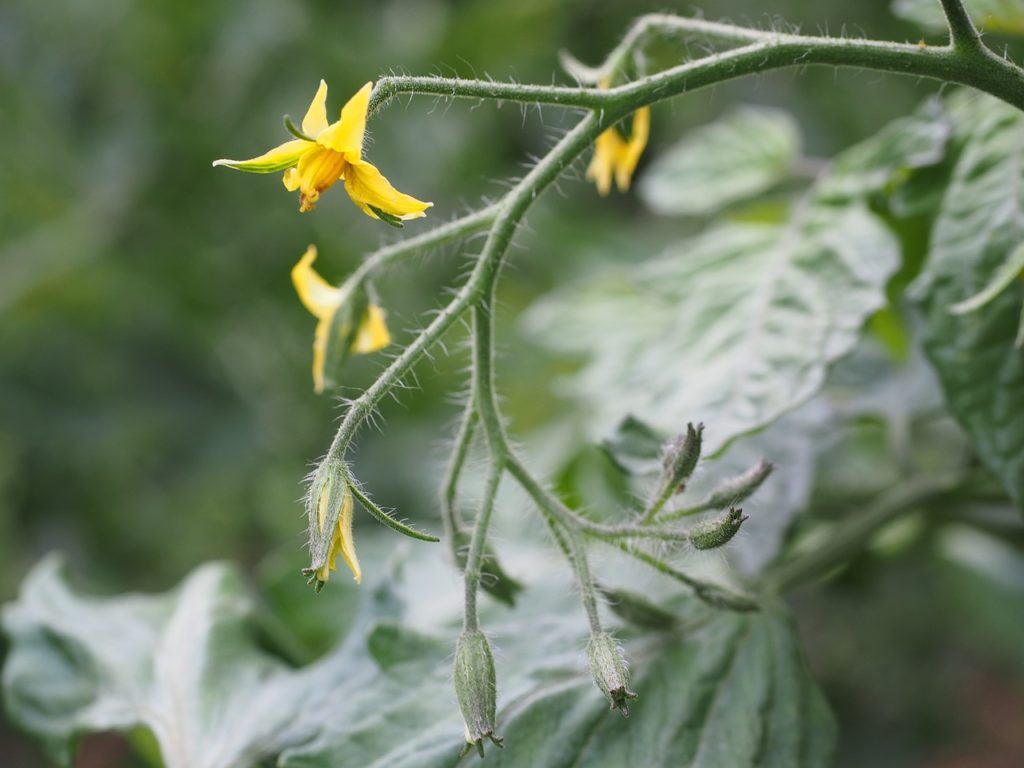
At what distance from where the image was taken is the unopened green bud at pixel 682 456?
2.47 feet

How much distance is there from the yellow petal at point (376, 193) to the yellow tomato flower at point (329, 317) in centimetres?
13

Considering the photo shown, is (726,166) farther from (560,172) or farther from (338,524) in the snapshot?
(338,524)

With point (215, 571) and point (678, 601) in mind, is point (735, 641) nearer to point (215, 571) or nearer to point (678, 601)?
point (678, 601)

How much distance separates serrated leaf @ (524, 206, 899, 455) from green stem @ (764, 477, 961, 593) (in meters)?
0.22

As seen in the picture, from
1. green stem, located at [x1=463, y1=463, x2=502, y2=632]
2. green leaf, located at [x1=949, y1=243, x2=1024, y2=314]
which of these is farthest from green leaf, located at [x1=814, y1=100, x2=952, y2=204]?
green stem, located at [x1=463, y1=463, x2=502, y2=632]

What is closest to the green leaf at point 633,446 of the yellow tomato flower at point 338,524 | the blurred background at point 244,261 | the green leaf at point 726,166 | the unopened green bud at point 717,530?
the unopened green bud at point 717,530

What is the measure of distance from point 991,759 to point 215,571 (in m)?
1.89

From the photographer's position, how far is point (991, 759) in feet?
7.67

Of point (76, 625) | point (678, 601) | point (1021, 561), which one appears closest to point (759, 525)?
point (678, 601)

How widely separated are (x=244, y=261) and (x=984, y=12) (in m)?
1.67

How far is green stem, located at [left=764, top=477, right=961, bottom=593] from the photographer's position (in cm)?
105

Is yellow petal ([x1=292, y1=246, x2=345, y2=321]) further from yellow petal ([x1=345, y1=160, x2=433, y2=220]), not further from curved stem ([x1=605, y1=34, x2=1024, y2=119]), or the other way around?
curved stem ([x1=605, y1=34, x2=1024, y2=119])

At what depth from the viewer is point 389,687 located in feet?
3.07

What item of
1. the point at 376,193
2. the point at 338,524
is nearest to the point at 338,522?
the point at 338,524
